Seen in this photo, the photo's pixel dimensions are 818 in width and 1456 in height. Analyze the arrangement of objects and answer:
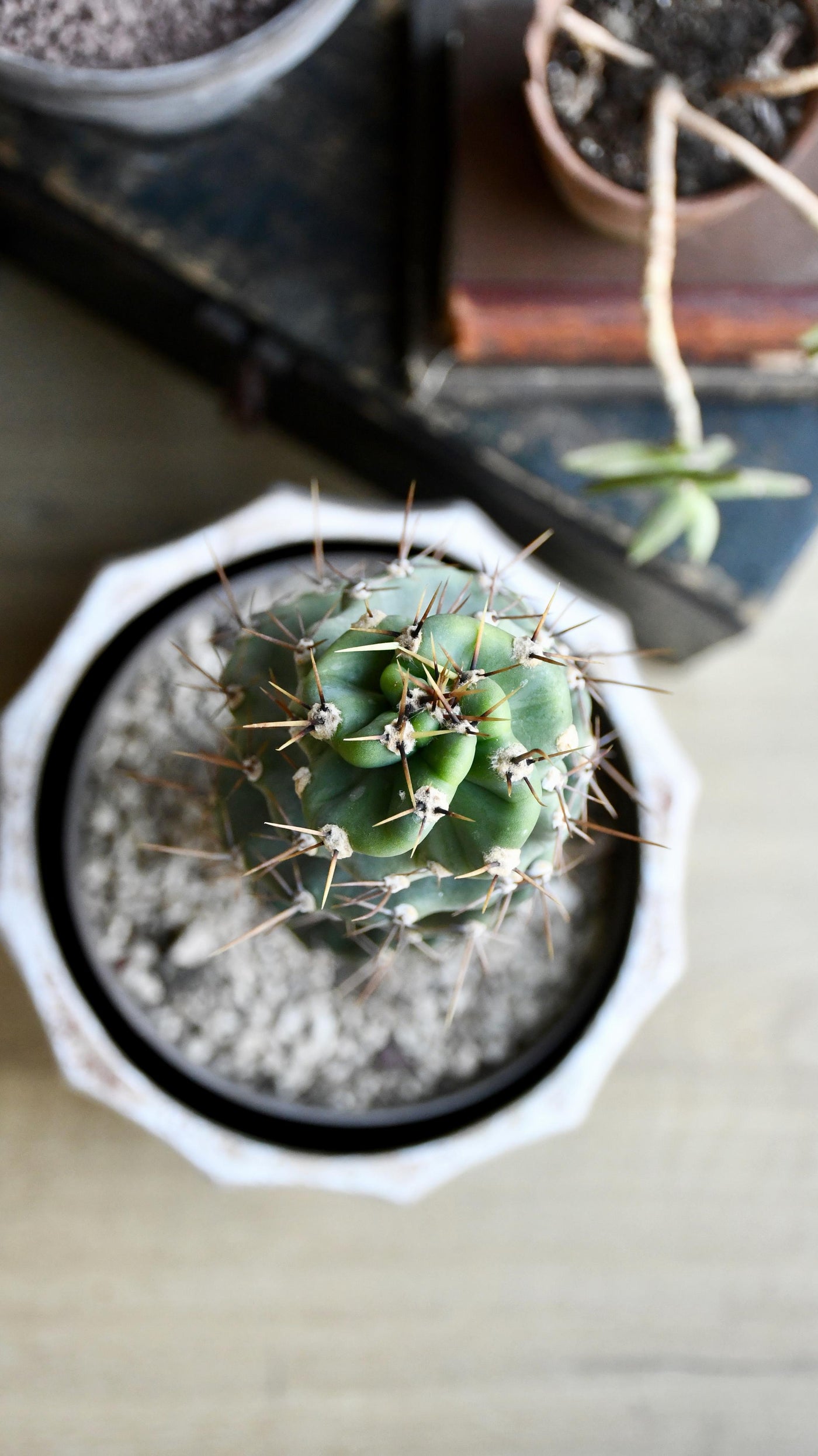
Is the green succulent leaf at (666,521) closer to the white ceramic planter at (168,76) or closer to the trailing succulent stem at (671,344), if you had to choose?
the trailing succulent stem at (671,344)

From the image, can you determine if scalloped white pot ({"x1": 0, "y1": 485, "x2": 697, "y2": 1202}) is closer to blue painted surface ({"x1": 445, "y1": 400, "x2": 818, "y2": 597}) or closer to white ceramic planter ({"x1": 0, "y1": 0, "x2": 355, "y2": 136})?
blue painted surface ({"x1": 445, "y1": 400, "x2": 818, "y2": 597})

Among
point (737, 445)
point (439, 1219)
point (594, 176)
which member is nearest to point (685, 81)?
point (594, 176)

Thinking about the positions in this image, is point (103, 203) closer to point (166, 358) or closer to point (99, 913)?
point (166, 358)

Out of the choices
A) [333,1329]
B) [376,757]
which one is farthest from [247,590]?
[333,1329]

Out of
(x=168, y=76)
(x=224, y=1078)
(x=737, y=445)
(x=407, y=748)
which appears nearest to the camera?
(x=407, y=748)

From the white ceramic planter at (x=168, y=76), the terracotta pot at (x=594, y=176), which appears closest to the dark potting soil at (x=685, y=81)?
the terracotta pot at (x=594, y=176)

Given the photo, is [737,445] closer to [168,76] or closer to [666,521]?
[666,521]
